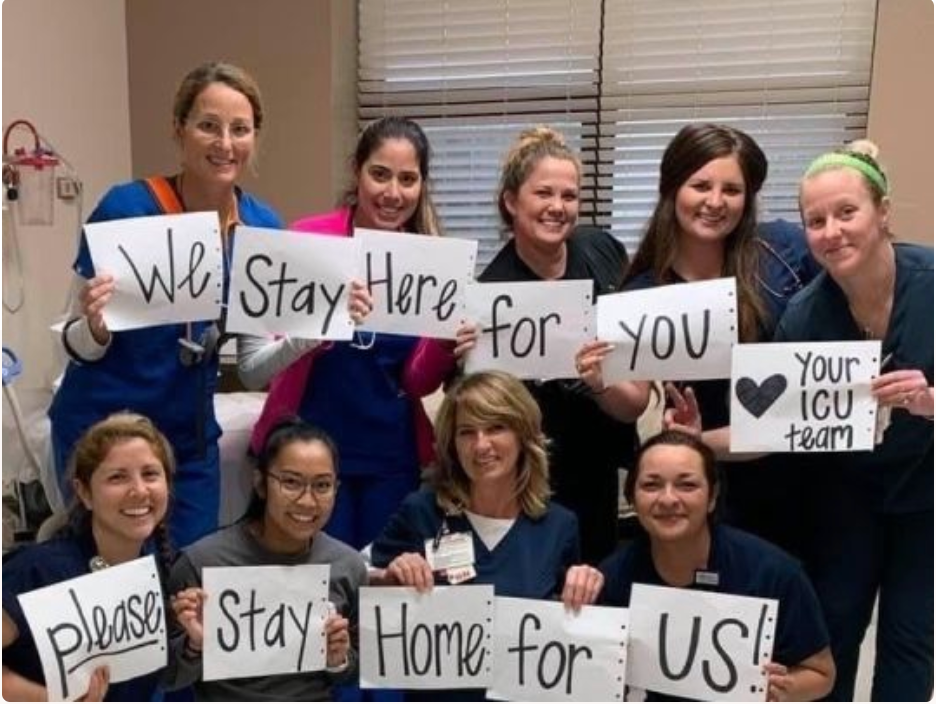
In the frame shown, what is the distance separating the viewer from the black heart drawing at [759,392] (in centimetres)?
172

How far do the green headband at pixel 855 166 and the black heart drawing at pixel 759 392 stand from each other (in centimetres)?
38

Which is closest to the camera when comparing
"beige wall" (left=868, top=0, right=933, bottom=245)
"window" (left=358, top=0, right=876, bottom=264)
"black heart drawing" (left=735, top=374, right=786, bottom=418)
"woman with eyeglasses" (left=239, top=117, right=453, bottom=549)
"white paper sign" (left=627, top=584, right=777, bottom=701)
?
"white paper sign" (left=627, top=584, right=777, bottom=701)

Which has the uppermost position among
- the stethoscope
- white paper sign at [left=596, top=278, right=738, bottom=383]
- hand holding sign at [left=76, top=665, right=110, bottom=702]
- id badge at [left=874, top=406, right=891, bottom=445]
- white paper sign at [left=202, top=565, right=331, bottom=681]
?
the stethoscope

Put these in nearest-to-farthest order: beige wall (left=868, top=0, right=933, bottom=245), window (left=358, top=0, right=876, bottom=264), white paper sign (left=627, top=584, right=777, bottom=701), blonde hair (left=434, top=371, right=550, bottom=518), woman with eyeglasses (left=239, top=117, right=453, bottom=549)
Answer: white paper sign (left=627, top=584, right=777, bottom=701) < blonde hair (left=434, top=371, right=550, bottom=518) < woman with eyeglasses (left=239, top=117, right=453, bottom=549) < beige wall (left=868, top=0, right=933, bottom=245) < window (left=358, top=0, right=876, bottom=264)

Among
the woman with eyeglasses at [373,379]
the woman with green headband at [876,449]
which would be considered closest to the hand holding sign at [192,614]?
the woman with eyeglasses at [373,379]

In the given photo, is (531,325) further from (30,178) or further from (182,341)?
(30,178)

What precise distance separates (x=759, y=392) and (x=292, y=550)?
Answer: 0.92 m

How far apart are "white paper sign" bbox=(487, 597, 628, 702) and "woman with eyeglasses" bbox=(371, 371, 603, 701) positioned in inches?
3.8

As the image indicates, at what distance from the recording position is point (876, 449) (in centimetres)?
176

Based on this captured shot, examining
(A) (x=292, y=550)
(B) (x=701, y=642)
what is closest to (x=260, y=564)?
(A) (x=292, y=550)

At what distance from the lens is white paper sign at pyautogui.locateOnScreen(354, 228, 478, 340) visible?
1.87 meters

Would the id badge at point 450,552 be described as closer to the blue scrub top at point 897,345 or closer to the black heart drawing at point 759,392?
the black heart drawing at point 759,392

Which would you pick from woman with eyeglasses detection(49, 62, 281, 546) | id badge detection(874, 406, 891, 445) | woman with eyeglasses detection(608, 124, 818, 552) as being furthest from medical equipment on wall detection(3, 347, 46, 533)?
id badge detection(874, 406, 891, 445)

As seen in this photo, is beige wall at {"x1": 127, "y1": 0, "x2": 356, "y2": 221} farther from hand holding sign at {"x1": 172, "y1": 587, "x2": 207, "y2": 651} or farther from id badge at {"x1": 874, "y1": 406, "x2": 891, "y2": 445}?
id badge at {"x1": 874, "y1": 406, "x2": 891, "y2": 445}
